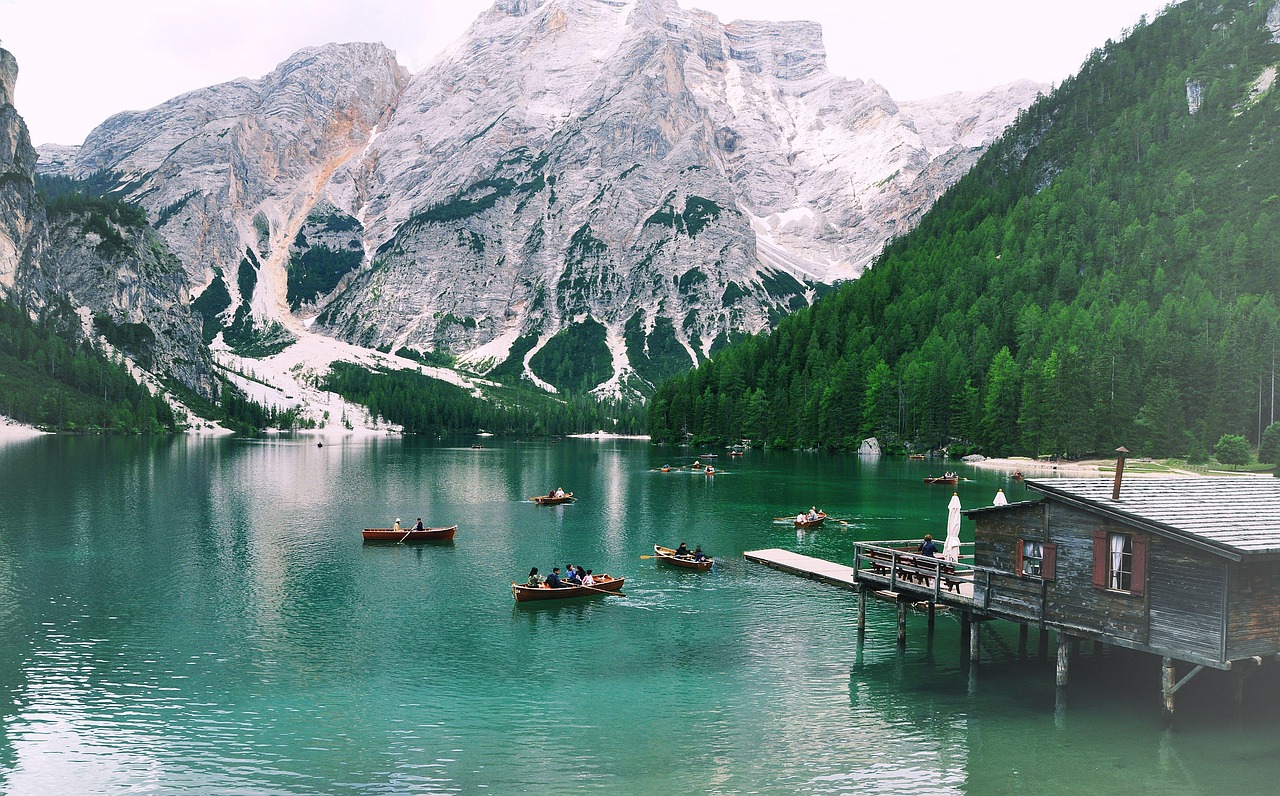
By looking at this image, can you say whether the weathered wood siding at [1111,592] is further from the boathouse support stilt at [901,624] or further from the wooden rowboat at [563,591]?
→ the wooden rowboat at [563,591]

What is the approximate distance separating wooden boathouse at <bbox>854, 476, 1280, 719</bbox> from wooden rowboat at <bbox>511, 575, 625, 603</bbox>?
24256mm

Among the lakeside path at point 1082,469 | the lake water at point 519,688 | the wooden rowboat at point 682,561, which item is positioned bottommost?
the lake water at point 519,688

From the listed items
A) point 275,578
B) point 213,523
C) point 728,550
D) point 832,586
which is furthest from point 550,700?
point 213,523

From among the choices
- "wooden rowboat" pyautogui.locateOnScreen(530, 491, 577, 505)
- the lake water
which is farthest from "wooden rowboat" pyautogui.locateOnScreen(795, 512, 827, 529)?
"wooden rowboat" pyautogui.locateOnScreen(530, 491, 577, 505)

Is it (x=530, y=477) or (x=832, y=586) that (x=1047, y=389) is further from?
(x=832, y=586)

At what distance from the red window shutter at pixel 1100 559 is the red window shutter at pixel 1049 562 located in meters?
2.01

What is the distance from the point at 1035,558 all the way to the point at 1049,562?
0.99 metres

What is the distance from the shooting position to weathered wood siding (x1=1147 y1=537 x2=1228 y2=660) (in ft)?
110

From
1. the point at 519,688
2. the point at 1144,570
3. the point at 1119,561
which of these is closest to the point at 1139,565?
the point at 1144,570

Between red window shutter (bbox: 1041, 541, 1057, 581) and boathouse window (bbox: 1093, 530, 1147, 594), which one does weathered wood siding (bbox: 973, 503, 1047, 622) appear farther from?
boathouse window (bbox: 1093, 530, 1147, 594)

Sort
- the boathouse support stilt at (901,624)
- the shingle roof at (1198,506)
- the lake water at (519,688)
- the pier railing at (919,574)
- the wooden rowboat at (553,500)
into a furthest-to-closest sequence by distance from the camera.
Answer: the wooden rowboat at (553,500), the boathouse support stilt at (901,624), the pier railing at (919,574), the shingle roof at (1198,506), the lake water at (519,688)

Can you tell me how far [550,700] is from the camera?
39.3 m

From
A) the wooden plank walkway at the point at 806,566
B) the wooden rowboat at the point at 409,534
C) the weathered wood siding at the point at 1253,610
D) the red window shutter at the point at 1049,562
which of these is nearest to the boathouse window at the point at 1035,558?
the red window shutter at the point at 1049,562

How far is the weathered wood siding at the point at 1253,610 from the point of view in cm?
3353
